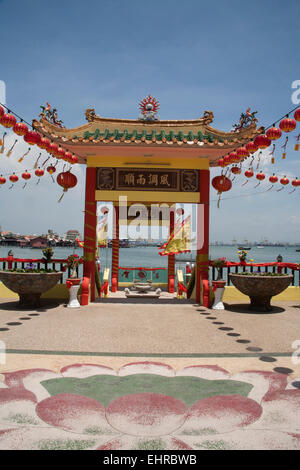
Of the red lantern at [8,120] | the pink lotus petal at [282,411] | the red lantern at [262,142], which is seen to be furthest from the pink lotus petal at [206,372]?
the red lantern at [8,120]

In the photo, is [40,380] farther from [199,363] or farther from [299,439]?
[299,439]

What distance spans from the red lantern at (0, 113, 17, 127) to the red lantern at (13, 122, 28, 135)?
0.19 metres

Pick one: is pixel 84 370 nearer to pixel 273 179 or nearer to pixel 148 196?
pixel 148 196

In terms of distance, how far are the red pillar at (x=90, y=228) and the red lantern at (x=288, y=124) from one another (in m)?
5.76

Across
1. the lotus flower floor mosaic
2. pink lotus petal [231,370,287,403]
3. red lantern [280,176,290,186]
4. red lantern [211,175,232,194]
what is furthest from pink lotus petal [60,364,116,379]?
red lantern [280,176,290,186]

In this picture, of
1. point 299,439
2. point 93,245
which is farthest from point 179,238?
point 299,439

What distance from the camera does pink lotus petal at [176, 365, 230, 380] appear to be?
411cm

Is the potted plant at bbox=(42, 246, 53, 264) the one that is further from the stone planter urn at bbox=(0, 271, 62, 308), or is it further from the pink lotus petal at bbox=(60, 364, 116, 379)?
the pink lotus petal at bbox=(60, 364, 116, 379)

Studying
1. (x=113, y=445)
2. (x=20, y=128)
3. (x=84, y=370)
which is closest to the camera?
(x=113, y=445)

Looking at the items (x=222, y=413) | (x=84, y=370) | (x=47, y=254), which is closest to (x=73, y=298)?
(x=47, y=254)

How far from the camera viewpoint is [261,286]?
28.1ft

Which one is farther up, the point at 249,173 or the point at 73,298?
the point at 249,173

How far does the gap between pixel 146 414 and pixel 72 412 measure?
69 centimetres
